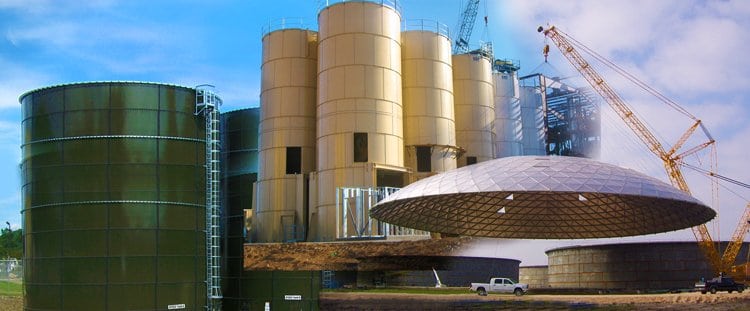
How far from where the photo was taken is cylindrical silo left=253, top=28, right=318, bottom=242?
79688mm

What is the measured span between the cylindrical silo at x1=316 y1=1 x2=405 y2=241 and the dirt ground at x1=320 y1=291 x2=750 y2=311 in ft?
31.3

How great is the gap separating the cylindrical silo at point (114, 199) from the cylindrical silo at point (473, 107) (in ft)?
96.2

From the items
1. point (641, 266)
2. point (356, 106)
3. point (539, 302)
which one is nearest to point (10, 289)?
point (356, 106)

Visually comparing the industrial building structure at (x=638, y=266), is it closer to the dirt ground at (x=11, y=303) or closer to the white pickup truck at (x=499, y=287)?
the white pickup truck at (x=499, y=287)

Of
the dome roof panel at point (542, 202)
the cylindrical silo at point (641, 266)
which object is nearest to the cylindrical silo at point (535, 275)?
the cylindrical silo at point (641, 266)

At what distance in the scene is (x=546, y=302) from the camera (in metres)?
63.3

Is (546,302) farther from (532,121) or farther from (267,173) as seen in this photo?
(532,121)

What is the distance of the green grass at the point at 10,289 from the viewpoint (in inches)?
3999

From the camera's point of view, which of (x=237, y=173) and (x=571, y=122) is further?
(x=571, y=122)

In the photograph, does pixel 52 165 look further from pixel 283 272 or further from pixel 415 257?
pixel 415 257

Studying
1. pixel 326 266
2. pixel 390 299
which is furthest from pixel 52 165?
pixel 390 299

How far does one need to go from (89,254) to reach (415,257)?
2934cm

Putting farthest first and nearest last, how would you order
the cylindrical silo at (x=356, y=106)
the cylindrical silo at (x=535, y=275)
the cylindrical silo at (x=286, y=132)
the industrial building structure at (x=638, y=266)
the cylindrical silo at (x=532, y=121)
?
the cylindrical silo at (x=532, y=121)
the cylindrical silo at (x=535, y=275)
the industrial building structure at (x=638, y=266)
the cylindrical silo at (x=286, y=132)
the cylindrical silo at (x=356, y=106)

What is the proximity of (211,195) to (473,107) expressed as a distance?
31471 mm
